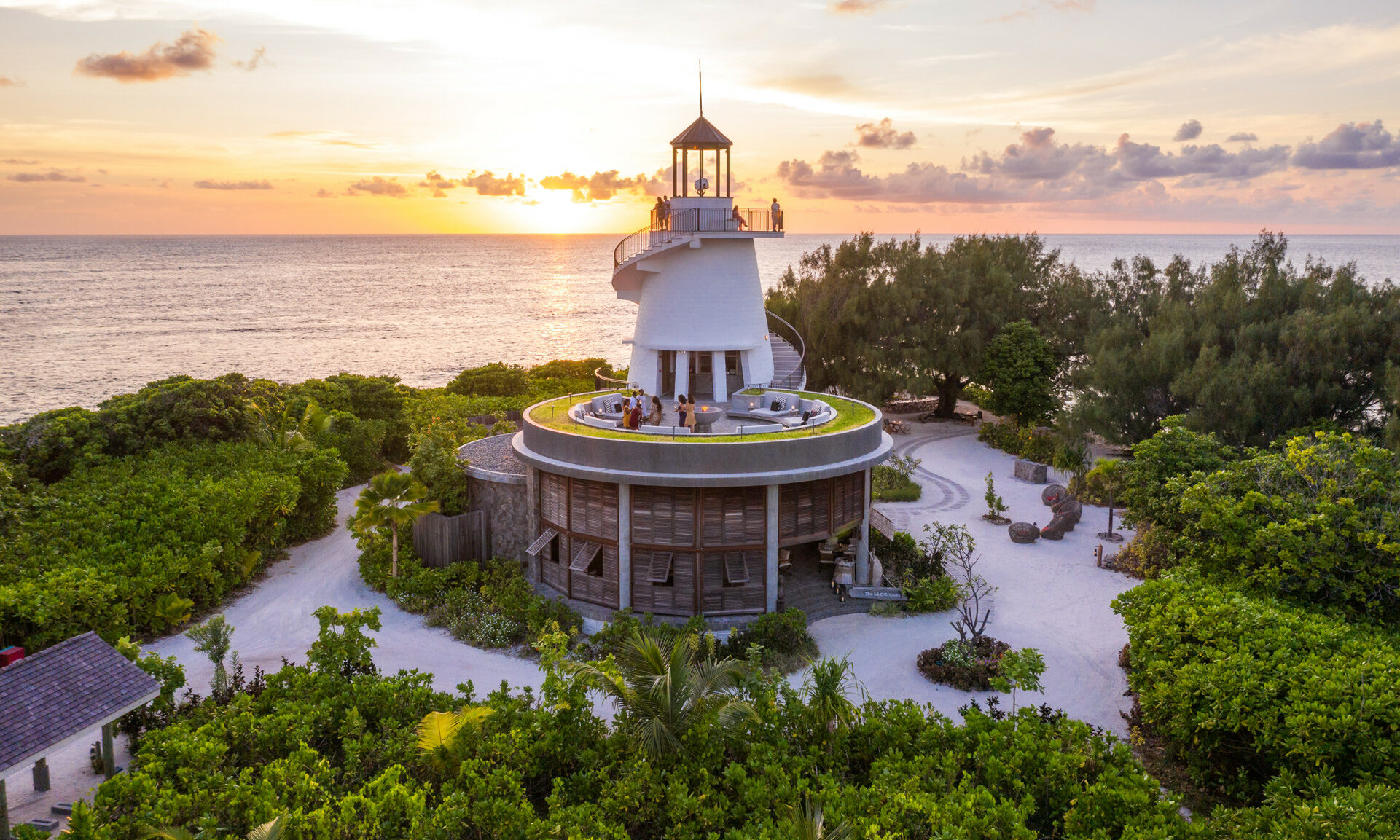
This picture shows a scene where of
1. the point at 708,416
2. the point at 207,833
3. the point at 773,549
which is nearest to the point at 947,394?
the point at 708,416

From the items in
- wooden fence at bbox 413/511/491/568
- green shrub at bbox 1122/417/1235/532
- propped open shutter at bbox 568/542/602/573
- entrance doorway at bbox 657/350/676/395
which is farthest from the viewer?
entrance doorway at bbox 657/350/676/395

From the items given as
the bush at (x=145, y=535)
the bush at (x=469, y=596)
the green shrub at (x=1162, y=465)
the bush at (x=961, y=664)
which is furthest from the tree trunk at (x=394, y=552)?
the green shrub at (x=1162, y=465)

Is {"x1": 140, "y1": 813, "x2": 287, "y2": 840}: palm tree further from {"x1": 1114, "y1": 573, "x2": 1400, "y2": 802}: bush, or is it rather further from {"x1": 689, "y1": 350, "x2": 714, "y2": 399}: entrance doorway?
{"x1": 689, "y1": 350, "x2": 714, "y2": 399}: entrance doorway

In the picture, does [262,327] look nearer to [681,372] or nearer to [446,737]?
[681,372]

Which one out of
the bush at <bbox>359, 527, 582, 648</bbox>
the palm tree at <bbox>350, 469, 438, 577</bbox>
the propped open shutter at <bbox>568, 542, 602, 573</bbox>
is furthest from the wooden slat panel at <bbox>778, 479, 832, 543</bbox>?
the palm tree at <bbox>350, 469, 438, 577</bbox>

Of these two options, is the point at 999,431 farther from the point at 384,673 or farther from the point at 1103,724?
the point at 384,673

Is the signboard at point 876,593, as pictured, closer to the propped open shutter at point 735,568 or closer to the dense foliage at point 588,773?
the propped open shutter at point 735,568
